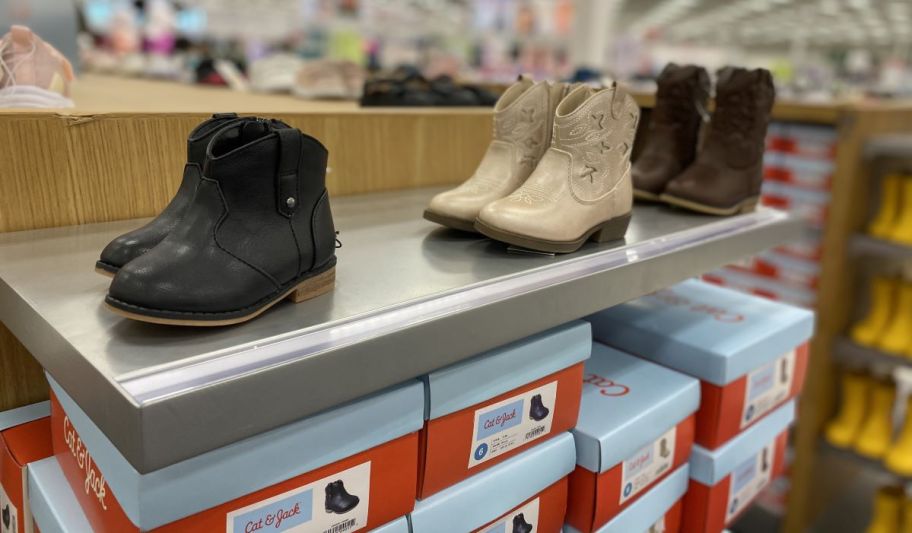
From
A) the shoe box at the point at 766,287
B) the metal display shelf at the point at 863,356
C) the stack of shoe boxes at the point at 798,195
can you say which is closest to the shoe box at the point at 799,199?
the stack of shoe boxes at the point at 798,195

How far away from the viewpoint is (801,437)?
2.07m

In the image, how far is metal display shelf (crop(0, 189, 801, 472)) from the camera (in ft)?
1.56

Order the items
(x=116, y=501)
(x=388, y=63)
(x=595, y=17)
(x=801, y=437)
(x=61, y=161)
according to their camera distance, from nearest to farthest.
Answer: (x=116, y=501), (x=61, y=161), (x=801, y=437), (x=595, y=17), (x=388, y=63)

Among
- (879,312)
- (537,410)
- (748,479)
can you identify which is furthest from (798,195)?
(537,410)

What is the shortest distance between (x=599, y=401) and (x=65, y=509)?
0.69 metres

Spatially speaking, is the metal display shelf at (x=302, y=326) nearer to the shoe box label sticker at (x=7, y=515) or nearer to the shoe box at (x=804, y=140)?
the shoe box label sticker at (x=7, y=515)

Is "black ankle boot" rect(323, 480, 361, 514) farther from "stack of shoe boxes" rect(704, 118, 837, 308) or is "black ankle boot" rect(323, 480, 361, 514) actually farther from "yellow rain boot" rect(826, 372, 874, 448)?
"yellow rain boot" rect(826, 372, 874, 448)

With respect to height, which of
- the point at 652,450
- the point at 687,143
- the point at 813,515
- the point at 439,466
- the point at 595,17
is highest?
the point at 595,17

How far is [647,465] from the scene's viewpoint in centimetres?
101

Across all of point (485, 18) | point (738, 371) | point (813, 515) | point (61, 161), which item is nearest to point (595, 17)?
point (485, 18)

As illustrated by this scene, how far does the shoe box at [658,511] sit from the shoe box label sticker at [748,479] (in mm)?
102

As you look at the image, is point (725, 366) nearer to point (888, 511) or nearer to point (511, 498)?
point (511, 498)

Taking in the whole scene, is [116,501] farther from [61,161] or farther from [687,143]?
[687,143]

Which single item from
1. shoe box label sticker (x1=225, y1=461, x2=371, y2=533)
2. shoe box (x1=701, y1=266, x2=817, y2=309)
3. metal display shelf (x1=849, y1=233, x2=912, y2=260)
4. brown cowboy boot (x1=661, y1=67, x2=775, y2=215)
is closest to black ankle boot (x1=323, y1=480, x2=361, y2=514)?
shoe box label sticker (x1=225, y1=461, x2=371, y2=533)
